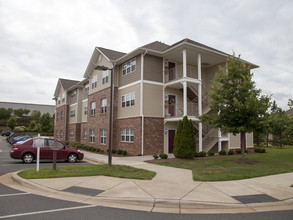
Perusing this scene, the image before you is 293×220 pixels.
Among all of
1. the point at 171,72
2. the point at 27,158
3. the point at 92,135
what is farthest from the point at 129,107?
the point at 27,158

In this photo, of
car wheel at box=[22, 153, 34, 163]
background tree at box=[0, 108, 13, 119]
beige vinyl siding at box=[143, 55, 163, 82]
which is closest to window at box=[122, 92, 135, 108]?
beige vinyl siding at box=[143, 55, 163, 82]

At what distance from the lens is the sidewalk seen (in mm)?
6281

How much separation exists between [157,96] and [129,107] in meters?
2.75

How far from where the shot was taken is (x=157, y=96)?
69.1ft

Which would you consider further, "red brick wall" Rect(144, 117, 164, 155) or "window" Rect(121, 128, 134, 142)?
"window" Rect(121, 128, 134, 142)

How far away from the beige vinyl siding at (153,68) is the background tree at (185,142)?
6.07 m

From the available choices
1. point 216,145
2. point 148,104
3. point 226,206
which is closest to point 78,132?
point 148,104

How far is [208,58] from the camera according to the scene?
2161 centimetres

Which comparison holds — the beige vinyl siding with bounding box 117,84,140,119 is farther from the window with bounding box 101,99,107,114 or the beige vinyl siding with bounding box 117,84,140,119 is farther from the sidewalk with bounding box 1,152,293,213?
the sidewalk with bounding box 1,152,293,213

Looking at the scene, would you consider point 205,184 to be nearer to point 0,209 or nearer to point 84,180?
point 84,180

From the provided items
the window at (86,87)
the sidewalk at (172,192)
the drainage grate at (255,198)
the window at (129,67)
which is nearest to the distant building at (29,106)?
the window at (86,87)

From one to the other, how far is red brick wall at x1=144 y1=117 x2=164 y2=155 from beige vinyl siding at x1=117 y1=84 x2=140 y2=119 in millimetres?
1367

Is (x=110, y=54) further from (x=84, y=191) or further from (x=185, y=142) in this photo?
(x=84, y=191)

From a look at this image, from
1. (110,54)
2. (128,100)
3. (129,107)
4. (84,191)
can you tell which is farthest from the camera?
(110,54)
